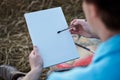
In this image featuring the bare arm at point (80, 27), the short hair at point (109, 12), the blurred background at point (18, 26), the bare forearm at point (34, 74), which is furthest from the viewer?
the blurred background at point (18, 26)

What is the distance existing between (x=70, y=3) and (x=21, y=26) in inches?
23.7

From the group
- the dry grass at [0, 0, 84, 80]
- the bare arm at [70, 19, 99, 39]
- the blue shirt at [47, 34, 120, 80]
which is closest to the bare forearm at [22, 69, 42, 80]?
the bare arm at [70, 19, 99, 39]

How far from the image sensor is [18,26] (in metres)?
3.55

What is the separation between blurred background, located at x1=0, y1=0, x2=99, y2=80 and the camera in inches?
125

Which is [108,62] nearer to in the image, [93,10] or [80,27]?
[93,10]

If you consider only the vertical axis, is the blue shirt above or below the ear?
below

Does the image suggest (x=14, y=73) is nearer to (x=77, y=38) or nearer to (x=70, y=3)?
(x=77, y=38)

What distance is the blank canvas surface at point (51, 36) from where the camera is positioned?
6.64 ft

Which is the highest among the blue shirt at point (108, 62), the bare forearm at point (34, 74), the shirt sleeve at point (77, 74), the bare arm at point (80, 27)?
the blue shirt at point (108, 62)

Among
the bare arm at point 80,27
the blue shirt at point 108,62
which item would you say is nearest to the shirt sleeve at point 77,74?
the blue shirt at point 108,62

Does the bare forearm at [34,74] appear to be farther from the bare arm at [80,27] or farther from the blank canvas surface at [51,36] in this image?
the bare arm at [80,27]

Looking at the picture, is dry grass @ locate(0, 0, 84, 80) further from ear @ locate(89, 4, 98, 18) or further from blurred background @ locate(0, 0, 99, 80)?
ear @ locate(89, 4, 98, 18)

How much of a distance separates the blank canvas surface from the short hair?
839 mm

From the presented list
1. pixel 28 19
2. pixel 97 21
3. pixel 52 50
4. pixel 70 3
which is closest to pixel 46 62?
pixel 52 50
